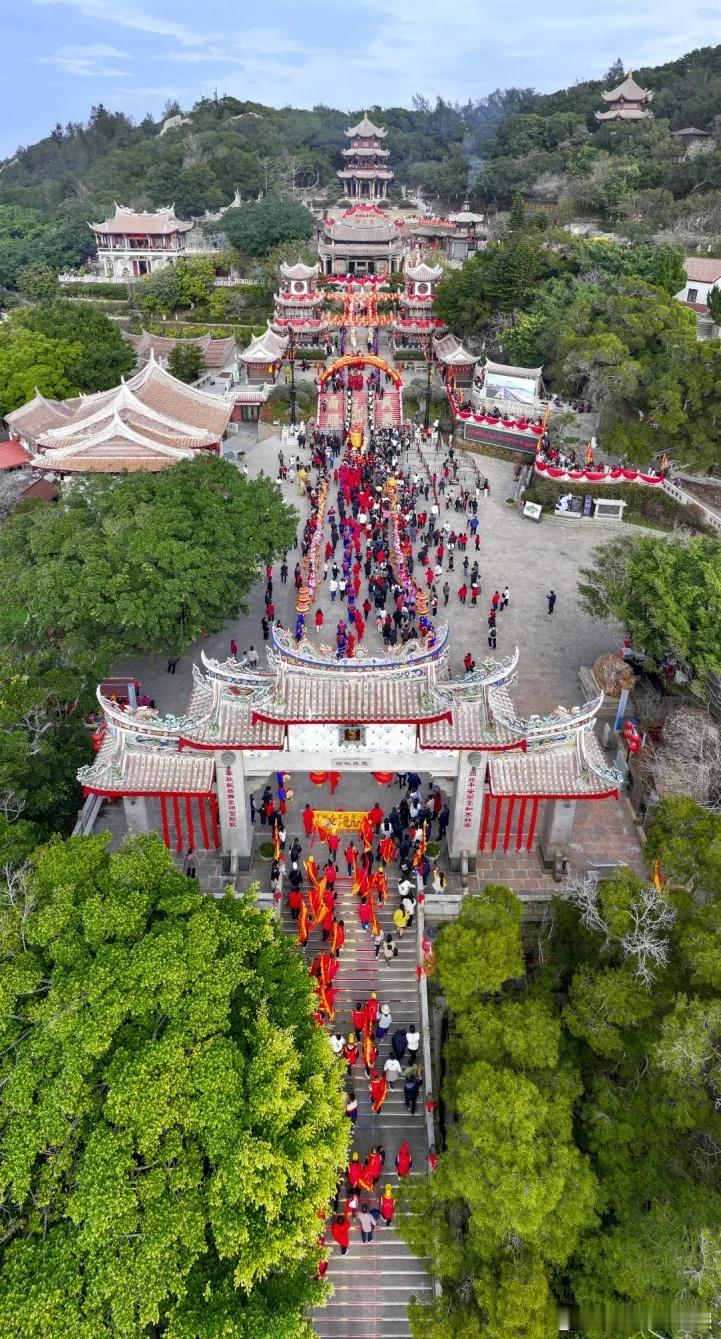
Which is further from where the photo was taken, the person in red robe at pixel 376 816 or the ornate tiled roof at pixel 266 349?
the ornate tiled roof at pixel 266 349

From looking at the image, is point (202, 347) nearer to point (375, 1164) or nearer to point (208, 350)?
point (208, 350)

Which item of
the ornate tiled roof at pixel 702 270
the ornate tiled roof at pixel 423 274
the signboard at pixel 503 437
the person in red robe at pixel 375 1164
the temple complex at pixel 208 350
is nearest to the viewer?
the person in red robe at pixel 375 1164

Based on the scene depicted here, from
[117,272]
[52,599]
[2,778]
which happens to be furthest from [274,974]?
[117,272]

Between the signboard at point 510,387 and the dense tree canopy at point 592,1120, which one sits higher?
the signboard at point 510,387

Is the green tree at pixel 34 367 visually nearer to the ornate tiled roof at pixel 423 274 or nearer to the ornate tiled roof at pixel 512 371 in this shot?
the ornate tiled roof at pixel 512 371

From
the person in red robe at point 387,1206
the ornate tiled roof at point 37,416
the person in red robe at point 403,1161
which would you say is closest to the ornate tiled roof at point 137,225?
the ornate tiled roof at point 37,416

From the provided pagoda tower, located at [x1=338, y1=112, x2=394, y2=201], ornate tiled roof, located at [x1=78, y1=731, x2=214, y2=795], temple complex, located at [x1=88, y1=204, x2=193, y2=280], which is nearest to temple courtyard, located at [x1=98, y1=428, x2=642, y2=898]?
ornate tiled roof, located at [x1=78, y1=731, x2=214, y2=795]

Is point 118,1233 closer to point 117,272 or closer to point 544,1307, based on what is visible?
point 544,1307

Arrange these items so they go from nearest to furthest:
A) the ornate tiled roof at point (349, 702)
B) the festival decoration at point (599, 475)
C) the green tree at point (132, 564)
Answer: the ornate tiled roof at point (349, 702), the green tree at point (132, 564), the festival decoration at point (599, 475)

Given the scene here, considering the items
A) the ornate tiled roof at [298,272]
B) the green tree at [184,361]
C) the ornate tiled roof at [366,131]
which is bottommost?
the green tree at [184,361]
